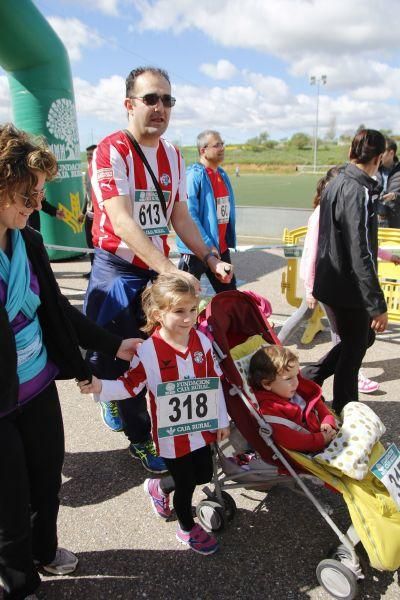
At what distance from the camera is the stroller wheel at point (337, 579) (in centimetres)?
201

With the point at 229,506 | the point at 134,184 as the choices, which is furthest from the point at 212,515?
the point at 134,184

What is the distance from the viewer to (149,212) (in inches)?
109

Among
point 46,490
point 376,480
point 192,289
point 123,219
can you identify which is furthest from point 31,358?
point 376,480

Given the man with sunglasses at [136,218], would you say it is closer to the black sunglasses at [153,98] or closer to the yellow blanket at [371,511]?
the black sunglasses at [153,98]

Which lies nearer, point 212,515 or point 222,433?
point 222,433

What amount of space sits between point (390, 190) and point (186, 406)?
216 inches

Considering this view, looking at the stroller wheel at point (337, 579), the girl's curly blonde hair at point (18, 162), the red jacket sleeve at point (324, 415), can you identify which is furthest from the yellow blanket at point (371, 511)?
the girl's curly blonde hair at point (18, 162)

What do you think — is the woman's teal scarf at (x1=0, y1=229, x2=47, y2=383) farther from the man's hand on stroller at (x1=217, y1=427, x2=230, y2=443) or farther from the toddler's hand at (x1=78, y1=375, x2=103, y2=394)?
the man's hand on stroller at (x1=217, y1=427, x2=230, y2=443)

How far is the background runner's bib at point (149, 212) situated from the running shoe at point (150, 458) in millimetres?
1359

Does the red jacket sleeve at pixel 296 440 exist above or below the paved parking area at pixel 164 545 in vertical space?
above

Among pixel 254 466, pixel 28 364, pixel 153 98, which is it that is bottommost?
pixel 254 466

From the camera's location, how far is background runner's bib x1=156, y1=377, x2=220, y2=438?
86.0 inches

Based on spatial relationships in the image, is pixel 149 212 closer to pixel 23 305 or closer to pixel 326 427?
pixel 23 305

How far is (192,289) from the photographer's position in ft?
6.95
